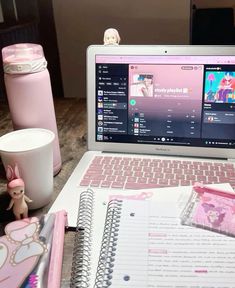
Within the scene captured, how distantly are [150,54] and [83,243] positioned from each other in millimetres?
492

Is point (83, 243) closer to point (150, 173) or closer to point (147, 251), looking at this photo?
point (147, 251)

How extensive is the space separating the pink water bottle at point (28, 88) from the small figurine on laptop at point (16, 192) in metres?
0.17

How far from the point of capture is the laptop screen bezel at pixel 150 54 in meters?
0.86

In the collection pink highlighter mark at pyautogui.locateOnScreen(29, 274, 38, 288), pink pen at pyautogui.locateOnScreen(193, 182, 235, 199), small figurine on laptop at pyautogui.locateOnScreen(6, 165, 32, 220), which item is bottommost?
pink pen at pyautogui.locateOnScreen(193, 182, 235, 199)

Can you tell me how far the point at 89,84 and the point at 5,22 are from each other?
1.34 m

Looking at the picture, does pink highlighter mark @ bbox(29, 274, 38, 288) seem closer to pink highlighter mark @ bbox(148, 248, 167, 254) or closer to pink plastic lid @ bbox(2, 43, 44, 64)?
pink highlighter mark @ bbox(148, 248, 167, 254)

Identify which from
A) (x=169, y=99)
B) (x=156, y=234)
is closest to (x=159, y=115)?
(x=169, y=99)

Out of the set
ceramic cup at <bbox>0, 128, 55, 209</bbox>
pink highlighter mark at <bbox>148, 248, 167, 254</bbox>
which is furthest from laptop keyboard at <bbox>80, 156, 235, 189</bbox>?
pink highlighter mark at <bbox>148, 248, 167, 254</bbox>

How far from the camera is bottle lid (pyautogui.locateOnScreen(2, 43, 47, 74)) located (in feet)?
2.49

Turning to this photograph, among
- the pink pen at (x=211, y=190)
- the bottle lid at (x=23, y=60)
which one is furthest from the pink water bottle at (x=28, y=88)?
the pink pen at (x=211, y=190)

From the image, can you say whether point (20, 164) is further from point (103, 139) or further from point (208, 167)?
point (208, 167)

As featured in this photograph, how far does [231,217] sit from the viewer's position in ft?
2.12

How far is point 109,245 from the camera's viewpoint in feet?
1.94

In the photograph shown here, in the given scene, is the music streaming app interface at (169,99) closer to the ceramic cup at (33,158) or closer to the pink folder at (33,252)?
the ceramic cup at (33,158)
